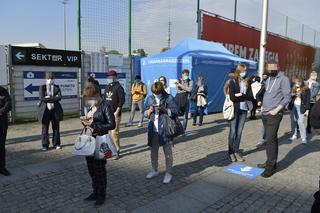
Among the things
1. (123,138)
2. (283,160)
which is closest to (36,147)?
(123,138)

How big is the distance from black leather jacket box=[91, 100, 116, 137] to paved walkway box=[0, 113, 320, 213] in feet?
3.34

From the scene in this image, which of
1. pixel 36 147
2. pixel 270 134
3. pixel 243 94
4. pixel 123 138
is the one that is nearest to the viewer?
pixel 270 134

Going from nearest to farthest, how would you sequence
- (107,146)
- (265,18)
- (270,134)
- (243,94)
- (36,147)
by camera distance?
(107,146), (270,134), (243,94), (36,147), (265,18)

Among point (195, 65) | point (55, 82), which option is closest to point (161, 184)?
point (55, 82)

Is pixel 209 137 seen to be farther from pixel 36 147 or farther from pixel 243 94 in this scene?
pixel 36 147

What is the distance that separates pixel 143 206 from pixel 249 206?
1.46 meters

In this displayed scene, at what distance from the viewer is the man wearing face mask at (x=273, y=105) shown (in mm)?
5461

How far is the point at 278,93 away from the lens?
5.52m

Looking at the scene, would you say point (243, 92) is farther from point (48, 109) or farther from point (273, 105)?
point (48, 109)

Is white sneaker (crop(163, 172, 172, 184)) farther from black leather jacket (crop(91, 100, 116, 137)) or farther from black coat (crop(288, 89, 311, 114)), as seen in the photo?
black coat (crop(288, 89, 311, 114))

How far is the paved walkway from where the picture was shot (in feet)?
14.4

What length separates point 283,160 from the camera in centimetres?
689

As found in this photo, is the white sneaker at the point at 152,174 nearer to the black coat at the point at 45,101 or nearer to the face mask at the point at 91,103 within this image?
the face mask at the point at 91,103

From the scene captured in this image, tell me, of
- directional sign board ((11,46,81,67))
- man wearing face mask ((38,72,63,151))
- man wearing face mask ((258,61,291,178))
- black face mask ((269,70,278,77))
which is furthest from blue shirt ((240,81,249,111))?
directional sign board ((11,46,81,67))
